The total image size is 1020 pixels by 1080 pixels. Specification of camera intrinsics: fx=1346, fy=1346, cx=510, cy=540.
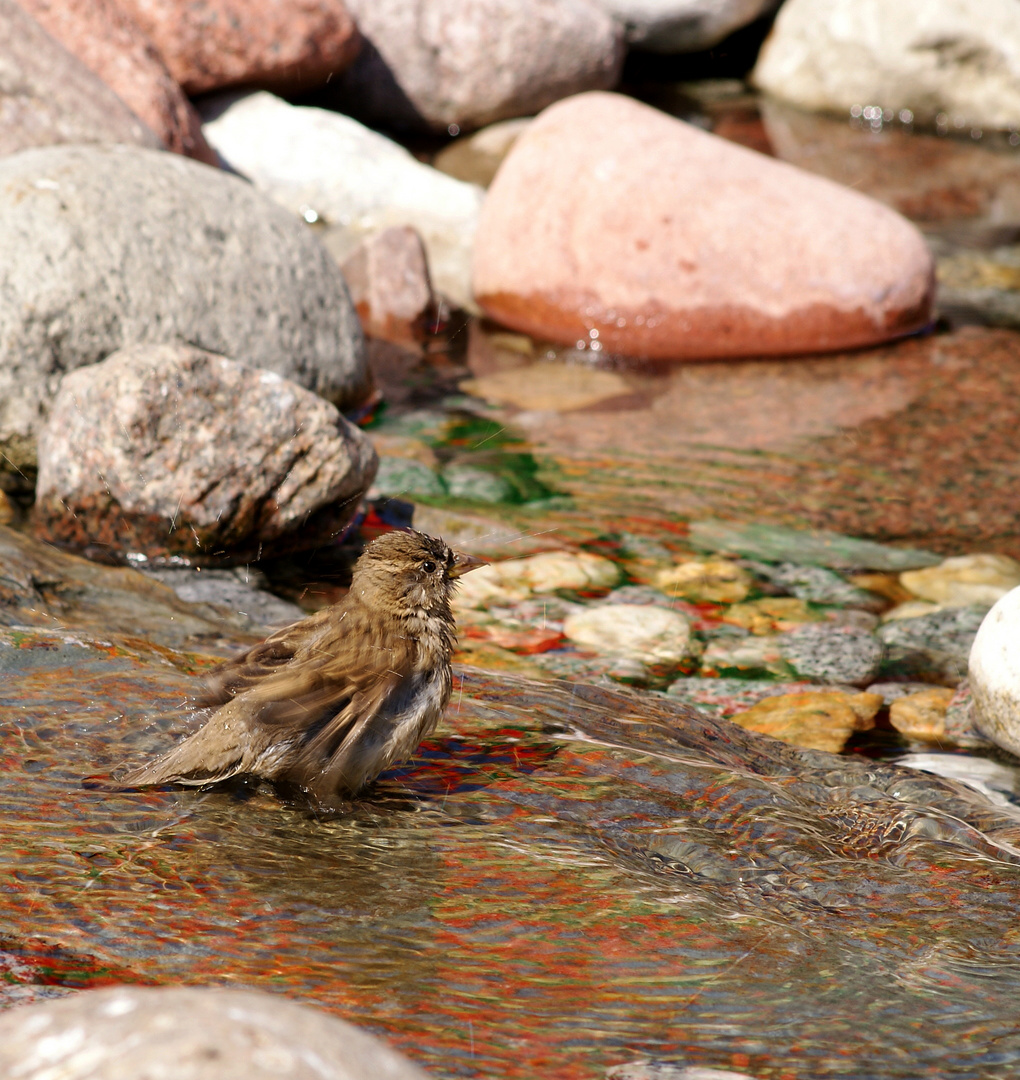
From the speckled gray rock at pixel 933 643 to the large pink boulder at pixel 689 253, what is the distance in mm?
3536

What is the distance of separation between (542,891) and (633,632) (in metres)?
2.52

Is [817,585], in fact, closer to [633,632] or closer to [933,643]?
[933,643]

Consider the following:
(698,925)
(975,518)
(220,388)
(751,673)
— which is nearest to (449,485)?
(220,388)

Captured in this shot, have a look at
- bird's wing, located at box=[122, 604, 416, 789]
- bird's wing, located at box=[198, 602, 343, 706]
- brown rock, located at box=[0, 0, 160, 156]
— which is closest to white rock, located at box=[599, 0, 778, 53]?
brown rock, located at box=[0, 0, 160, 156]

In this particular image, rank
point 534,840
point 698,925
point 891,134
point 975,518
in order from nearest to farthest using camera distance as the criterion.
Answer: point 698,925, point 534,840, point 975,518, point 891,134

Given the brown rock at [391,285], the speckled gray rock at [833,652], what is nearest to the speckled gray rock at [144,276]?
the brown rock at [391,285]

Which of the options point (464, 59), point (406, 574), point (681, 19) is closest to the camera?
point (406, 574)

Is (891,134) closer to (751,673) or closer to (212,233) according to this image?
(212,233)

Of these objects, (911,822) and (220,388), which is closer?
(911,822)

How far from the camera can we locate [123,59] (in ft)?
28.7

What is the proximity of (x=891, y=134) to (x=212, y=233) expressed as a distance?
980cm

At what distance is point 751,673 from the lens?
211 inches

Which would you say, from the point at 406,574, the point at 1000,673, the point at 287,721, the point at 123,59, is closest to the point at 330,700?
the point at 287,721

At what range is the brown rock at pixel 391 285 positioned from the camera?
30.0 feet
